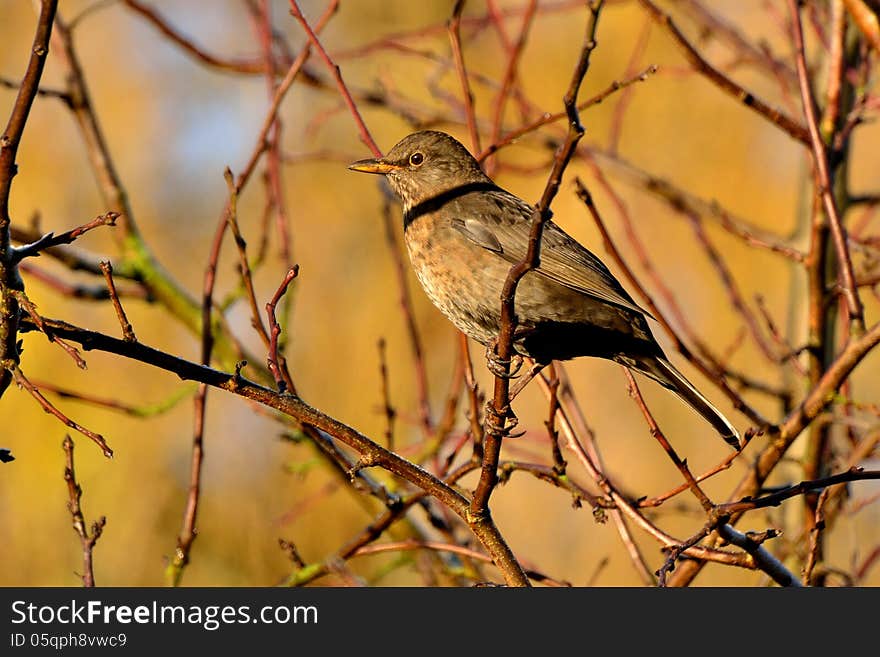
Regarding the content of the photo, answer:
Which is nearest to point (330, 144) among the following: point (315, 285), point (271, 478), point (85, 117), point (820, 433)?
point (315, 285)

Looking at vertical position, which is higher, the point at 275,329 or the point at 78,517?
the point at 275,329

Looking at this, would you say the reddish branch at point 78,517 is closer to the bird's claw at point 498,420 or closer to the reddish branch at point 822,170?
the bird's claw at point 498,420

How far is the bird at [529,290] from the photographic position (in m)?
3.74

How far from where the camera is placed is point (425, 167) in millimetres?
4418

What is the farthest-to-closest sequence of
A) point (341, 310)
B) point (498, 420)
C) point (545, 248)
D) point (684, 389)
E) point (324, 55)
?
1. point (341, 310)
2. point (545, 248)
3. point (684, 389)
4. point (324, 55)
5. point (498, 420)

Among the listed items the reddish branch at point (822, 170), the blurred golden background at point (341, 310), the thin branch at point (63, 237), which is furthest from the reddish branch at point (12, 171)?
the blurred golden background at point (341, 310)

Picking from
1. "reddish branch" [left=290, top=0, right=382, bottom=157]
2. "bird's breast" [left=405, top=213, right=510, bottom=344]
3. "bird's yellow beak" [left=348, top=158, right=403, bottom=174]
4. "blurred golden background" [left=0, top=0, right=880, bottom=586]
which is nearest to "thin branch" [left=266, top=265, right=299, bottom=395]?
"reddish branch" [left=290, top=0, right=382, bottom=157]

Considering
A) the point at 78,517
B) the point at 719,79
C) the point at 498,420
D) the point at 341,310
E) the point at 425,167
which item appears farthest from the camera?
the point at 341,310

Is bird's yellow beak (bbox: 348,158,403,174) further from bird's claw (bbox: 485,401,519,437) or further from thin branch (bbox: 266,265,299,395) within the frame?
bird's claw (bbox: 485,401,519,437)

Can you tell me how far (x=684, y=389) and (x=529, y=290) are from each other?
0.64 m

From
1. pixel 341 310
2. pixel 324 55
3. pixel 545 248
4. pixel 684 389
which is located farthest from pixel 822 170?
pixel 341 310

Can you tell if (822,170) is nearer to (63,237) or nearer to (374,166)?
(374,166)

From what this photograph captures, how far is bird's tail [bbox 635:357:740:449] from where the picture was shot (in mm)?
3689

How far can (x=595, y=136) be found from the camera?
11156 mm
